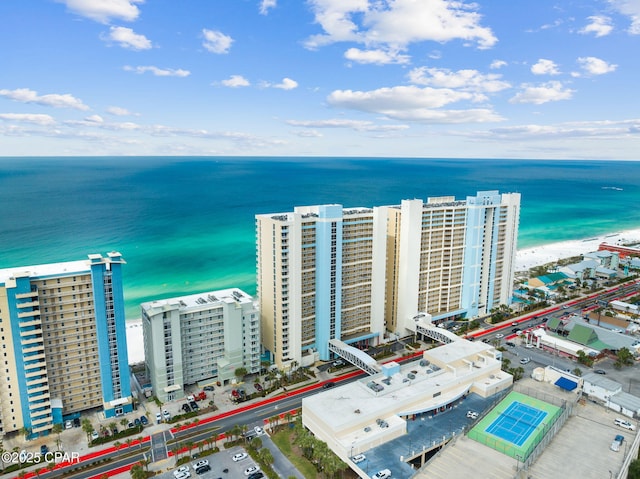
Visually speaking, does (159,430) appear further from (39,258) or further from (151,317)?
(39,258)

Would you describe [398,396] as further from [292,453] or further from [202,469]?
[202,469]

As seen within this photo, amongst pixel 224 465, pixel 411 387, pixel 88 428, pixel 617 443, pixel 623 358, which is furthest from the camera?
pixel 623 358

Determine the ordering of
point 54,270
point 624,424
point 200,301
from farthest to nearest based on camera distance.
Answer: point 200,301
point 54,270
point 624,424

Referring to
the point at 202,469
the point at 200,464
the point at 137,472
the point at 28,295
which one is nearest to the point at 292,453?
the point at 202,469

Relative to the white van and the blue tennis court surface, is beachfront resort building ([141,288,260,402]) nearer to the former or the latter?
the blue tennis court surface

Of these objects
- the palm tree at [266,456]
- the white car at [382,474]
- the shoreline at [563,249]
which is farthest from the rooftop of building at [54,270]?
the shoreline at [563,249]

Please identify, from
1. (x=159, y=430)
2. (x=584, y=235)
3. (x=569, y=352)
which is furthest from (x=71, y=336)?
(x=584, y=235)
